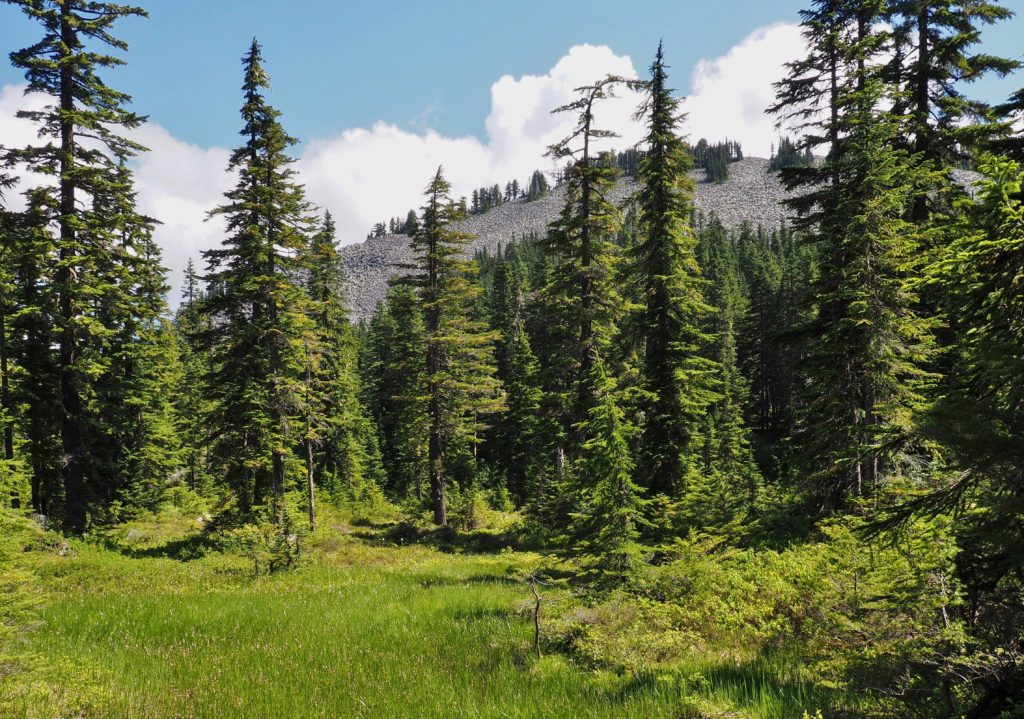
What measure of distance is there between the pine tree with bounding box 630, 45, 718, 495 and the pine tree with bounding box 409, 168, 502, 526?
964 centimetres

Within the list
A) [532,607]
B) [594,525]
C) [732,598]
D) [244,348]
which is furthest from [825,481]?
[244,348]

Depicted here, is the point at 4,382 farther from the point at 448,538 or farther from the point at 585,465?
the point at 585,465

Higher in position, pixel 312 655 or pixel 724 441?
pixel 312 655

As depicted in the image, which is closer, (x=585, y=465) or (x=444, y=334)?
(x=585, y=465)

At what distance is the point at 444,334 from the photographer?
25078 mm

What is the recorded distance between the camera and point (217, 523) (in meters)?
20.7

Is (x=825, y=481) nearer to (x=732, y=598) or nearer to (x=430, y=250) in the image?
(x=732, y=598)

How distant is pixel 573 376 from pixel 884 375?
11974 millimetres

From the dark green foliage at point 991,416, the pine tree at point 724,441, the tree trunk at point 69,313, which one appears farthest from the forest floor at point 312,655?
the pine tree at point 724,441

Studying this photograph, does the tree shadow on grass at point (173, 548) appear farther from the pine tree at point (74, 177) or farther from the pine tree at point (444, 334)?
the pine tree at point (444, 334)

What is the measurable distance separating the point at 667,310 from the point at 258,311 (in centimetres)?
1650

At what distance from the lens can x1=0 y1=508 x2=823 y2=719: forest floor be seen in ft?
17.8

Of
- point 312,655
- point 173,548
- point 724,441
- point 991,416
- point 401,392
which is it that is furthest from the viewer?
point 724,441

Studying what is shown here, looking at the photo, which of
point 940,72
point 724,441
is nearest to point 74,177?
point 940,72
